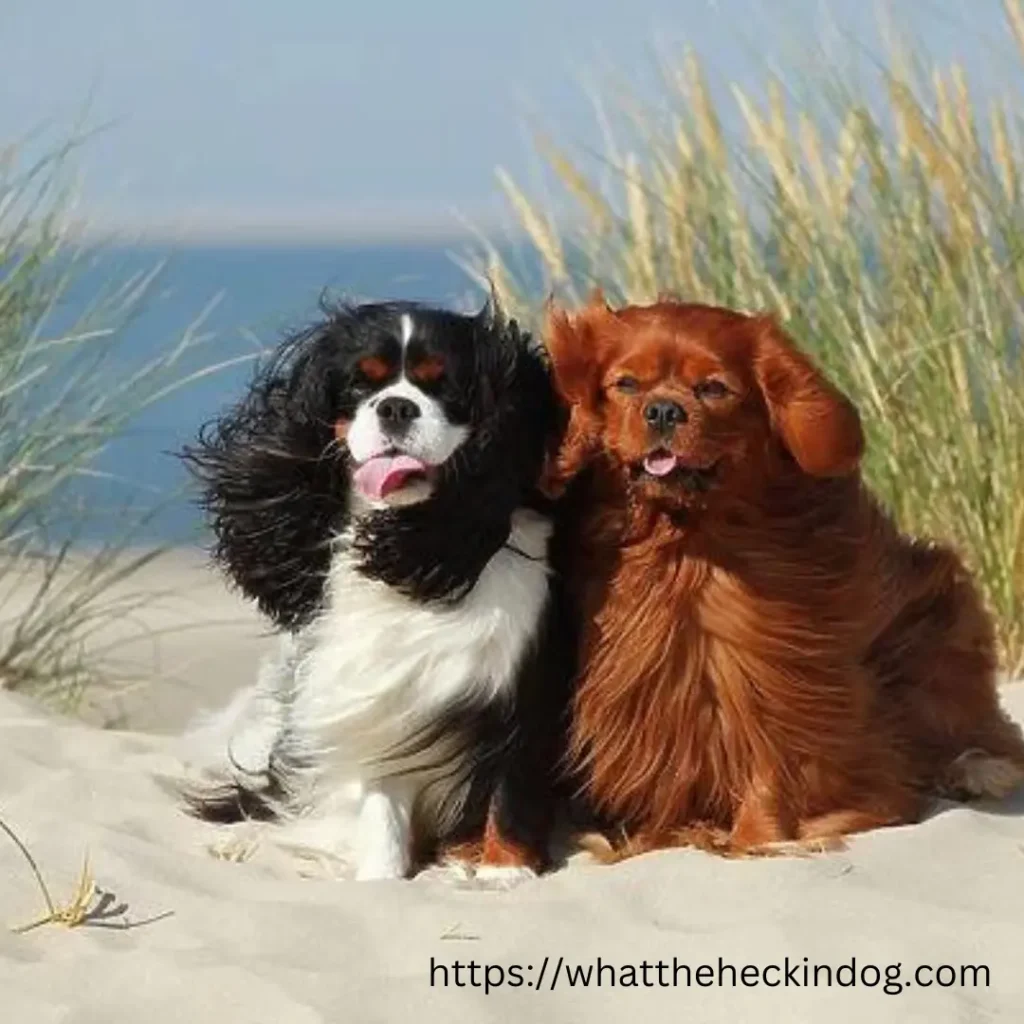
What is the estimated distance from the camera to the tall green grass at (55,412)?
634 centimetres

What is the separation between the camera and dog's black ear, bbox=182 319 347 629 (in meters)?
4.23

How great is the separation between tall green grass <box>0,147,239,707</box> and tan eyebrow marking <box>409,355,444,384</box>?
2.25 meters

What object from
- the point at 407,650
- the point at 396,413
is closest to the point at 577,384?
the point at 396,413

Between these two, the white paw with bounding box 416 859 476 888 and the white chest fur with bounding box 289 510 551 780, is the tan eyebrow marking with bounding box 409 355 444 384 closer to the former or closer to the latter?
the white chest fur with bounding box 289 510 551 780

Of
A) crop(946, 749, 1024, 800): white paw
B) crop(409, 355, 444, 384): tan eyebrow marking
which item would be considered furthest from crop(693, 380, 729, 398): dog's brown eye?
crop(946, 749, 1024, 800): white paw

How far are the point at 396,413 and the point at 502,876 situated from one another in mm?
793

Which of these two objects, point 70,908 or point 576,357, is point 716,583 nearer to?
point 576,357

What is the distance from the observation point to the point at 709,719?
421cm

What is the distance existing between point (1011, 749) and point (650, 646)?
967 millimetres

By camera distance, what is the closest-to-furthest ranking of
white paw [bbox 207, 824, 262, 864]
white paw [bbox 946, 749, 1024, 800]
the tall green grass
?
white paw [bbox 207, 824, 262, 864]
white paw [bbox 946, 749, 1024, 800]
the tall green grass

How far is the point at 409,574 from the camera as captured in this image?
414 cm

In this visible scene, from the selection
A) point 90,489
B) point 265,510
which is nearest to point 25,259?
point 90,489

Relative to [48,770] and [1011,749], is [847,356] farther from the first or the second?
[48,770]

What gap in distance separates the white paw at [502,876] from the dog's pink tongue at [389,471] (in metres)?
0.65
